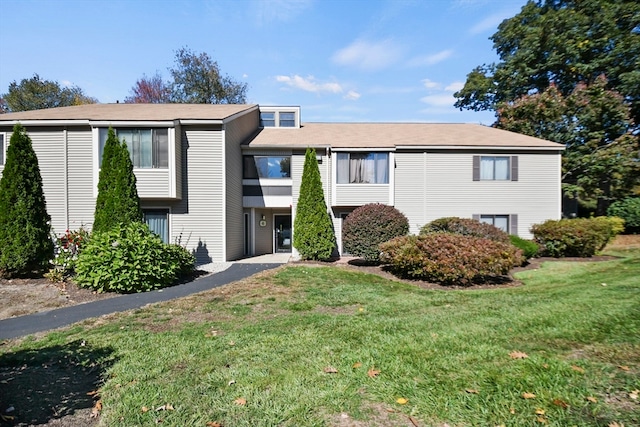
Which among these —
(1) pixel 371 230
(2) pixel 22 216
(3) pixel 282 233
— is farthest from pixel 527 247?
(2) pixel 22 216

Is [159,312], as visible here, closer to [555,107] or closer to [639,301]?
[639,301]

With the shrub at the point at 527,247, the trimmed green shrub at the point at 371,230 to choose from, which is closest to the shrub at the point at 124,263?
the trimmed green shrub at the point at 371,230

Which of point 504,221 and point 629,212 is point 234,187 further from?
point 629,212

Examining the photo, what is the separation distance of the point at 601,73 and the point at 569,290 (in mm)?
20876

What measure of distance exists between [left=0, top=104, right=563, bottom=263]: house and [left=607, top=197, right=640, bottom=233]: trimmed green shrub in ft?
19.9

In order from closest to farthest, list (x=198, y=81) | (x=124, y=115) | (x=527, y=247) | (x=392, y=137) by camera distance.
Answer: (x=527, y=247) → (x=124, y=115) → (x=392, y=137) → (x=198, y=81)

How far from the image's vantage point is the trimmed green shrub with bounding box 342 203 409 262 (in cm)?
1222

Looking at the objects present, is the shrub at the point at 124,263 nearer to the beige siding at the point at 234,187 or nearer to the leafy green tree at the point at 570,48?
the beige siding at the point at 234,187

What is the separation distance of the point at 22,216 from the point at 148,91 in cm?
2555

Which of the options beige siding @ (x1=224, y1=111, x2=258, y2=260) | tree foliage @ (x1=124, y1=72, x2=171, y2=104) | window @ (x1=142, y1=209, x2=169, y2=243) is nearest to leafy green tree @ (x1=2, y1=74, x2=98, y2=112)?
tree foliage @ (x1=124, y1=72, x2=171, y2=104)

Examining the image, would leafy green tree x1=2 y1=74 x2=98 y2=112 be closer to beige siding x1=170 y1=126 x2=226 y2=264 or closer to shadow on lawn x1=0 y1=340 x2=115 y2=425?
beige siding x1=170 y1=126 x2=226 y2=264

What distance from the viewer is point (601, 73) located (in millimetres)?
21109

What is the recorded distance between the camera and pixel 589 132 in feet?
65.5

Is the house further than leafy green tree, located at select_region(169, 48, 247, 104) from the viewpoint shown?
No
